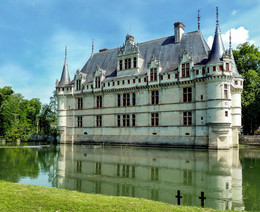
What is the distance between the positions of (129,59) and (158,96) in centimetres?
705

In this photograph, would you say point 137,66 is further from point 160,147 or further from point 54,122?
point 54,122

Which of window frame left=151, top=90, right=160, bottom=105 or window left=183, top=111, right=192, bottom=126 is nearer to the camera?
window left=183, top=111, right=192, bottom=126

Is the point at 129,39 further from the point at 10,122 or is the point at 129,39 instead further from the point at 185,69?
the point at 10,122

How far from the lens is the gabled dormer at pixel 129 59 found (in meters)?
35.5

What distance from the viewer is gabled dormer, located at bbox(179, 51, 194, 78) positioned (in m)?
30.5

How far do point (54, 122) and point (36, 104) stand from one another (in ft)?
54.5

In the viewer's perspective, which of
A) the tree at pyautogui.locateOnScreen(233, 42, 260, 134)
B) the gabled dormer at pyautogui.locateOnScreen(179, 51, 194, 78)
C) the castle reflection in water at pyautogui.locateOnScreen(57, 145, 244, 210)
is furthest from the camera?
the tree at pyautogui.locateOnScreen(233, 42, 260, 134)

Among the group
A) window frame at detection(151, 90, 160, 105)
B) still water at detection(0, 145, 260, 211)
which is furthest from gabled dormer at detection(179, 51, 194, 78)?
still water at detection(0, 145, 260, 211)

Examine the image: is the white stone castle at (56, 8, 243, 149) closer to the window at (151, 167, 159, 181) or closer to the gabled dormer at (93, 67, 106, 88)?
the gabled dormer at (93, 67, 106, 88)

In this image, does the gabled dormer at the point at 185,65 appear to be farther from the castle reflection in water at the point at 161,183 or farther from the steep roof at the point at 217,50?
the castle reflection in water at the point at 161,183

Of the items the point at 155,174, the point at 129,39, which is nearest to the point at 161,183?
the point at 155,174

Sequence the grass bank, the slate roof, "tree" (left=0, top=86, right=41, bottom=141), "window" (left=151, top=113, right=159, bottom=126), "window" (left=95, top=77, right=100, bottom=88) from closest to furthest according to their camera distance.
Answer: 1. the grass bank
2. "window" (left=151, top=113, right=159, bottom=126)
3. "window" (left=95, top=77, right=100, bottom=88)
4. the slate roof
5. "tree" (left=0, top=86, right=41, bottom=141)

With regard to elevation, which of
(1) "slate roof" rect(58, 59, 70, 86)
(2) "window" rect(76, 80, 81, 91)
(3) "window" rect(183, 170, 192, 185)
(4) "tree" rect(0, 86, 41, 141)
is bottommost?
(3) "window" rect(183, 170, 192, 185)

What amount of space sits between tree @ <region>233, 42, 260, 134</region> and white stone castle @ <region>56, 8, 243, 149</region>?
5.69 m
